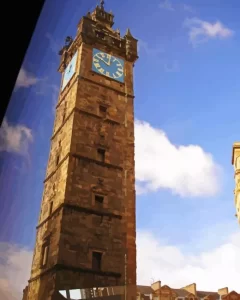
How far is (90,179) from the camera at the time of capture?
19203 mm

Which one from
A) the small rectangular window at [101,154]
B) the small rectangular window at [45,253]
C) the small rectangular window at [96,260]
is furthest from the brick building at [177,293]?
the small rectangular window at [101,154]

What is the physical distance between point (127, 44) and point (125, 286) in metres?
19.3

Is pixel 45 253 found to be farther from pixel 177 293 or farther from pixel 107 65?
pixel 177 293

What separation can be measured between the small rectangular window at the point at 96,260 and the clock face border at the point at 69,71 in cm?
1384

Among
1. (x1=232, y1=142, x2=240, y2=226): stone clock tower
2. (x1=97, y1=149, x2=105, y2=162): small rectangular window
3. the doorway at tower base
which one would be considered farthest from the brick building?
(x1=97, y1=149, x2=105, y2=162): small rectangular window

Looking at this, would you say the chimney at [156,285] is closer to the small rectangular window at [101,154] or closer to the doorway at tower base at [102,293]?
the doorway at tower base at [102,293]

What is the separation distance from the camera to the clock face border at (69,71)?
25.5 metres

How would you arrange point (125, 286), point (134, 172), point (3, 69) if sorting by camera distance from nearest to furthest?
point (3, 69) < point (125, 286) < point (134, 172)

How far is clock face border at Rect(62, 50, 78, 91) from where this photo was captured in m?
25.5

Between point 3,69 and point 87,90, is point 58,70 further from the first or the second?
point 3,69

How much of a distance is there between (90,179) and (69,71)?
1116 centimetres

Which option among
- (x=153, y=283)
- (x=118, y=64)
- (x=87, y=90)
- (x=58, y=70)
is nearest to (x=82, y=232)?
(x=87, y=90)

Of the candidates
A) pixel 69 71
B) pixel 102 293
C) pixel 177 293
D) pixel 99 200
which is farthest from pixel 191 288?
pixel 69 71

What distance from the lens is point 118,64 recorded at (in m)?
26.5
